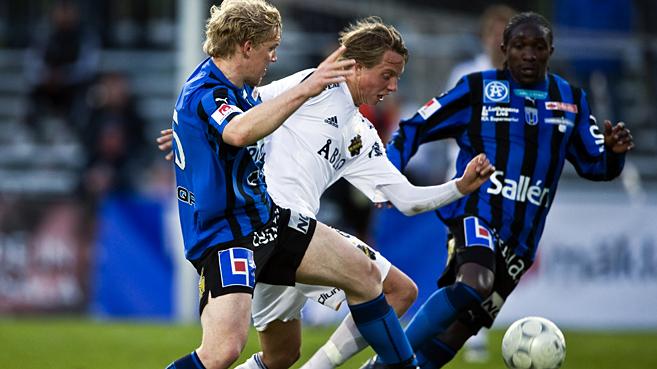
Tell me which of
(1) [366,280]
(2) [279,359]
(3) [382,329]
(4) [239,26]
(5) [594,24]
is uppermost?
(4) [239,26]

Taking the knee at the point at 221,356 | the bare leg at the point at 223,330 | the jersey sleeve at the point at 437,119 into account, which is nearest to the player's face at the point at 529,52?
the jersey sleeve at the point at 437,119

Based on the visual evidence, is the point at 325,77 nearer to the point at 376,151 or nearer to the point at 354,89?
the point at 354,89

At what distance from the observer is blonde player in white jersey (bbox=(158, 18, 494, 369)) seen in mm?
6055

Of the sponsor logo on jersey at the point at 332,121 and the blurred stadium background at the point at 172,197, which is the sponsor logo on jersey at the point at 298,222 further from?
the blurred stadium background at the point at 172,197

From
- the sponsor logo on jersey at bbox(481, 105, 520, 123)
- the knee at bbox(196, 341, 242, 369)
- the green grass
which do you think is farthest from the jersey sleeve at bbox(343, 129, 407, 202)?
the green grass

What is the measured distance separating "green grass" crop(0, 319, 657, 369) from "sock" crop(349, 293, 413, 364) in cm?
263

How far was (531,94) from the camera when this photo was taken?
6.86m

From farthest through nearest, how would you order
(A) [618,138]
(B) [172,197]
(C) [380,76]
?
(B) [172,197] < (A) [618,138] < (C) [380,76]

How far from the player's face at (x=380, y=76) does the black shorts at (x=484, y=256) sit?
1030mm

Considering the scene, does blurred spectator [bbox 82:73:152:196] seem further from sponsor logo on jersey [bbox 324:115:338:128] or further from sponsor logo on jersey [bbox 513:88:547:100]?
sponsor logo on jersey [bbox 324:115:338:128]

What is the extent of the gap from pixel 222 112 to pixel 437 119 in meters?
2.07

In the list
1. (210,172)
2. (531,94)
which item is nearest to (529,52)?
(531,94)

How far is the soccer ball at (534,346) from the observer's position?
648 centimetres

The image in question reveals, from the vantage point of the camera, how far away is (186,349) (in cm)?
962
